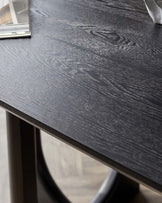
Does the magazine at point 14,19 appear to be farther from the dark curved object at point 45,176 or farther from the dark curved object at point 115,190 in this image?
the dark curved object at point 115,190

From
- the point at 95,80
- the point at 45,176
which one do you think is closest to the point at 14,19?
the point at 95,80

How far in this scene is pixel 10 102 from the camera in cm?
72

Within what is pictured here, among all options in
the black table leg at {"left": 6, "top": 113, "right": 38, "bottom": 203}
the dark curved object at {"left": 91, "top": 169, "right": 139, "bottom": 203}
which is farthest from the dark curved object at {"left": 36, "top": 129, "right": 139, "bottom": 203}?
the black table leg at {"left": 6, "top": 113, "right": 38, "bottom": 203}

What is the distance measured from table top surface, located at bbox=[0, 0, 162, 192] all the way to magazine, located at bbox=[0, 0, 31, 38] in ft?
0.05

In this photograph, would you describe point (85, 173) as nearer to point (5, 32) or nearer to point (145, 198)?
point (145, 198)

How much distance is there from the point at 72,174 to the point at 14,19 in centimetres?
69

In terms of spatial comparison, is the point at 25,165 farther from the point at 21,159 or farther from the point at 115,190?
the point at 115,190

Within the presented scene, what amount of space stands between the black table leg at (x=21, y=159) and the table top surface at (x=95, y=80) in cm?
14

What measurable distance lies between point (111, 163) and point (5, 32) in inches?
16.0

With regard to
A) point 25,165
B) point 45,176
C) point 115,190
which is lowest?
point 115,190

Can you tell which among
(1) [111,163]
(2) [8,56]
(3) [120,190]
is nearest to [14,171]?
(2) [8,56]

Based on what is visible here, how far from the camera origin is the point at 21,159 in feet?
2.94

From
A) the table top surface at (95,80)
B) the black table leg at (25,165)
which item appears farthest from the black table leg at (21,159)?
the table top surface at (95,80)

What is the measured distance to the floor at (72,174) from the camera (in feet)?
4.53
